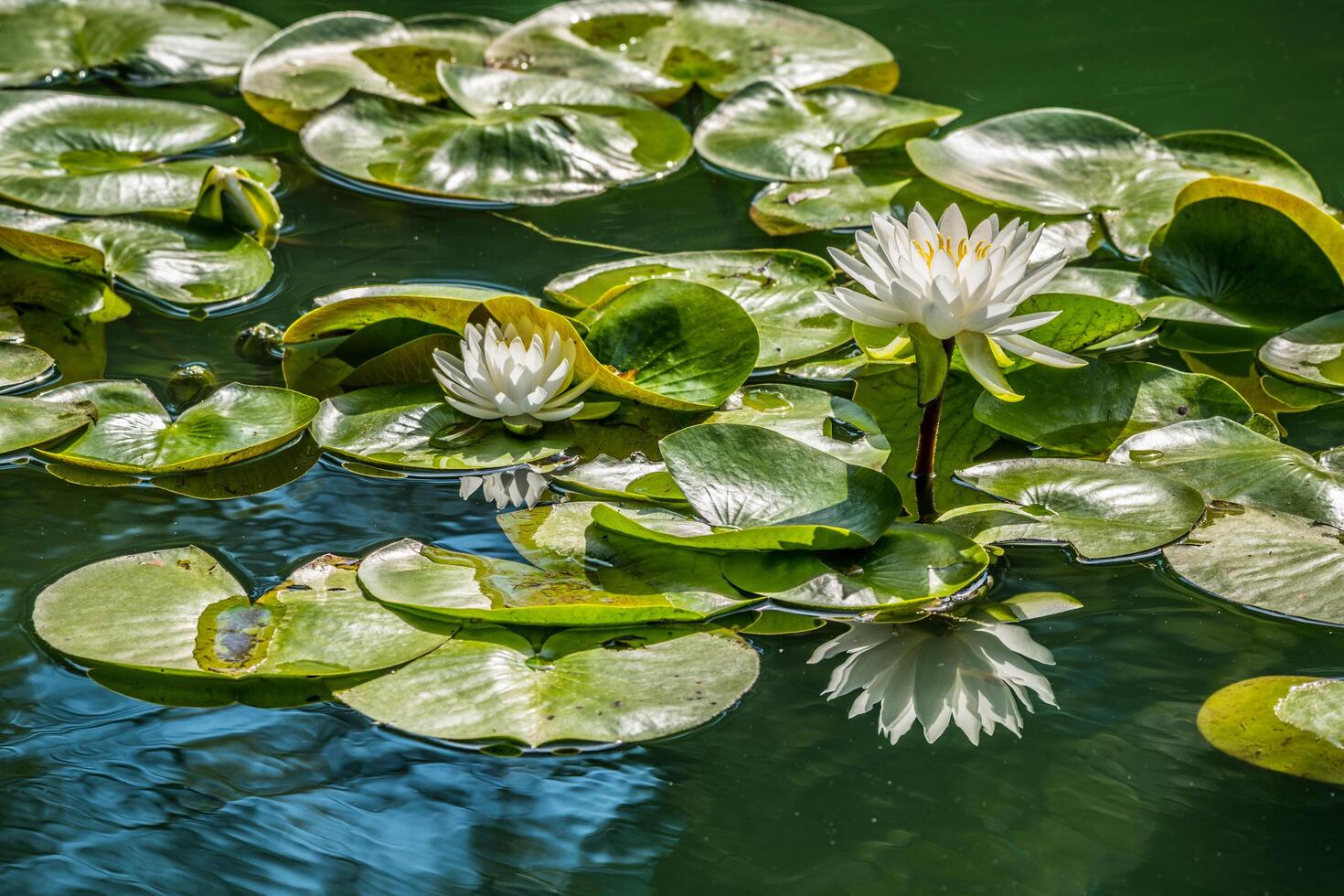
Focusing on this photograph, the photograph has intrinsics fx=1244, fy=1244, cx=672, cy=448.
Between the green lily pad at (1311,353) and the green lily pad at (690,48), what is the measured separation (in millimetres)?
1291

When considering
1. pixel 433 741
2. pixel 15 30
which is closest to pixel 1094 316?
pixel 433 741

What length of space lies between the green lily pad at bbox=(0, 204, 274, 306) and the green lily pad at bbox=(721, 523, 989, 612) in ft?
3.64

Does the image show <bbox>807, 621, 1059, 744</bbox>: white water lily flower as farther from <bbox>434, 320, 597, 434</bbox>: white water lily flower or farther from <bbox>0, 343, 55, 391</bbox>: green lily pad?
<bbox>0, 343, 55, 391</bbox>: green lily pad

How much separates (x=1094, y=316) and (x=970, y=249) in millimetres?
376

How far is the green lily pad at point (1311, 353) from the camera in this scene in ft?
5.99

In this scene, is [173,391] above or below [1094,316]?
below

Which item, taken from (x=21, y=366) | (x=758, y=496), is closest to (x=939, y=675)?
(x=758, y=496)

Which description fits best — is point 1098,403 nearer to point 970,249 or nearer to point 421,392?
point 970,249

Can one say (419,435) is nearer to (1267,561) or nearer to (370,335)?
(370,335)

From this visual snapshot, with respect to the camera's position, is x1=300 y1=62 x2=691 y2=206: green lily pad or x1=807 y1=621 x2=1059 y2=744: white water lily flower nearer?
x1=807 y1=621 x2=1059 y2=744: white water lily flower

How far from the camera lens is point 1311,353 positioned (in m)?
1.87

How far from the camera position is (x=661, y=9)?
3.09 metres

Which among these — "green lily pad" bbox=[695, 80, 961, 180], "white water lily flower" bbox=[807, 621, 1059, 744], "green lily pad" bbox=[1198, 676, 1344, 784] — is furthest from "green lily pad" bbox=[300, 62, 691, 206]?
"green lily pad" bbox=[1198, 676, 1344, 784]

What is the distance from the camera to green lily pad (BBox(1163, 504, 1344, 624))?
1390mm
